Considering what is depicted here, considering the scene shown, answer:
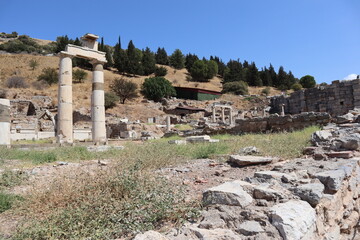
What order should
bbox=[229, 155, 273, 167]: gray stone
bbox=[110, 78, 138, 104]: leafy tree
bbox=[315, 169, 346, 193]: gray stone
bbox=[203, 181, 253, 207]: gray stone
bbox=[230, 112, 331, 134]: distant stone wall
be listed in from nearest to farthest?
1. bbox=[203, 181, 253, 207]: gray stone
2. bbox=[315, 169, 346, 193]: gray stone
3. bbox=[229, 155, 273, 167]: gray stone
4. bbox=[230, 112, 331, 134]: distant stone wall
5. bbox=[110, 78, 138, 104]: leafy tree

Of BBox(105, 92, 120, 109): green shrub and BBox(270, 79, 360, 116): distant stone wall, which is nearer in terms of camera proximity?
BBox(270, 79, 360, 116): distant stone wall

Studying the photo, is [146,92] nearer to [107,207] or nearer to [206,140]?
[206,140]

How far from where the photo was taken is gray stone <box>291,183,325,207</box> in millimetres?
3029

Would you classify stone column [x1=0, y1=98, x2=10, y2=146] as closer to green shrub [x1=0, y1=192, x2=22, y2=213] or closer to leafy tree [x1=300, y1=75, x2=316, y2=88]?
green shrub [x1=0, y1=192, x2=22, y2=213]

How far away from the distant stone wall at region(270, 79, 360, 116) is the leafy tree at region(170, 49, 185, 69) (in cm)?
5185

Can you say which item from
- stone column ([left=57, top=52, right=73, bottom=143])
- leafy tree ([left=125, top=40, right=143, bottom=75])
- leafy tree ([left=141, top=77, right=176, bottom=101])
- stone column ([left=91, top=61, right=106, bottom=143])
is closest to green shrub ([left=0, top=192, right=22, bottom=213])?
stone column ([left=57, top=52, right=73, bottom=143])

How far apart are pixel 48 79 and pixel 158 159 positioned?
48.9m

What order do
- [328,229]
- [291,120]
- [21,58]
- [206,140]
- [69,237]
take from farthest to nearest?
[21,58]
[291,120]
[206,140]
[328,229]
[69,237]

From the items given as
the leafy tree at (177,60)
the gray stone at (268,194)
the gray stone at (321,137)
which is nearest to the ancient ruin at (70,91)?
the gray stone at (321,137)

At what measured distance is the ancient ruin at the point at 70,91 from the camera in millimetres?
16109

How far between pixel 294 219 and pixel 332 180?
132 cm

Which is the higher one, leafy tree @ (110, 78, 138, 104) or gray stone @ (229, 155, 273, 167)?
leafy tree @ (110, 78, 138, 104)

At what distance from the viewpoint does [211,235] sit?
2.30 meters

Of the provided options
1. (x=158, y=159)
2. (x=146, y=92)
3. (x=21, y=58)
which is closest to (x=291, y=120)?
(x=158, y=159)
